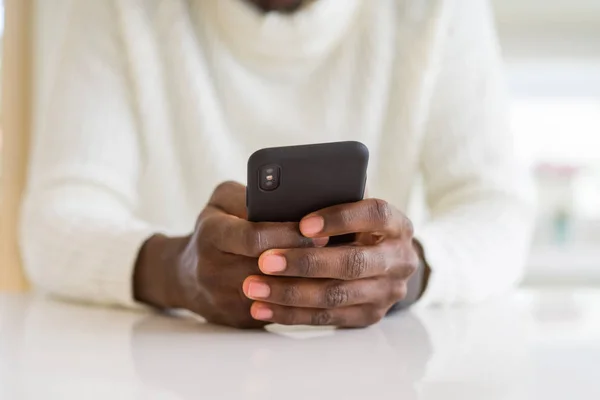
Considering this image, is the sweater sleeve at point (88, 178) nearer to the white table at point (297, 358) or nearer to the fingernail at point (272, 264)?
the white table at point (297, 358)

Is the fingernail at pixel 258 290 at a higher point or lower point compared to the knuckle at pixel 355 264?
lower

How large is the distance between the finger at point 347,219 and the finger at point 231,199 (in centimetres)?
10

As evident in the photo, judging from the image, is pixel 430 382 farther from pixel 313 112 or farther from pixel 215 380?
pixel 313 112

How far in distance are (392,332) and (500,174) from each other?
420mm

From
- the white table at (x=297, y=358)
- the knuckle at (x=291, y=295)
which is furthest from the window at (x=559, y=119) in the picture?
the knuckle at (x=291, y=295)

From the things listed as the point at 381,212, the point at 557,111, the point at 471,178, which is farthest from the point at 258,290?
the point at 557,111

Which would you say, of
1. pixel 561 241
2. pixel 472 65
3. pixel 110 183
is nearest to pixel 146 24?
pixel 110 183

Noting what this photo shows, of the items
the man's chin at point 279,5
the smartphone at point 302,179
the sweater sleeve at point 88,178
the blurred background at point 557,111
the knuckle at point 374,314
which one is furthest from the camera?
the blurred background at point 557,111

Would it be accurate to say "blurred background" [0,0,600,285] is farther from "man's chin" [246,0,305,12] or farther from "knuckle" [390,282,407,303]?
"knuckle" [390,282,407,303]

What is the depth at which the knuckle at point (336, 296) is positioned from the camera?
0.59 metres

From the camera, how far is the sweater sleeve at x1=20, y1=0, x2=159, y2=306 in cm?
75

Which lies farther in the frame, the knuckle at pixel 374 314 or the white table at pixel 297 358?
the knuckle at pixel 374 314

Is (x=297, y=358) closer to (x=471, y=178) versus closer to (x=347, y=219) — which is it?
(x=347, y=219)

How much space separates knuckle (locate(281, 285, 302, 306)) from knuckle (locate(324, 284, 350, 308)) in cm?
3
